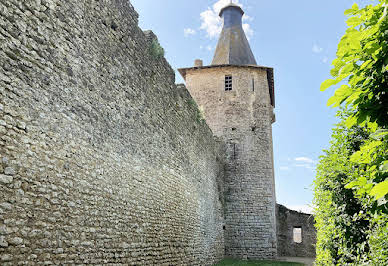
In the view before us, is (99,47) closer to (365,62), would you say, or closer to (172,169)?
(172,169)

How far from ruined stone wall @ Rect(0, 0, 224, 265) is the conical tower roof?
11290mm

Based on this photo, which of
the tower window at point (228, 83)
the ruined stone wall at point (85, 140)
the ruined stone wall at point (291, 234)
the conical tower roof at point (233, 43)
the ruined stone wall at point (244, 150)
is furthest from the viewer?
the ruined stone wall at point (291, 234)

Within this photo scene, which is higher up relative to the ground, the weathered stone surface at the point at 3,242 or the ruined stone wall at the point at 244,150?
the ruined stone wall at the point at 244,150

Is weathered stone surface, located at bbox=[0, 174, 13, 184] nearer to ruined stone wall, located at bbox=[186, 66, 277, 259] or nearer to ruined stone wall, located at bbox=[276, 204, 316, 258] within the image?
ruined stone wall, located at bbox=[186, 66, 277, 259]

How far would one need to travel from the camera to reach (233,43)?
21734 mm

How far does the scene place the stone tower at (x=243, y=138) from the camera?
17.2m

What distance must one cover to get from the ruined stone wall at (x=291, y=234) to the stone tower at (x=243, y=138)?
3992mm

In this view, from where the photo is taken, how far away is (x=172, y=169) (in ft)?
32.5

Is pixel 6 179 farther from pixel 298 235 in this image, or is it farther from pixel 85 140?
pixel 298 235

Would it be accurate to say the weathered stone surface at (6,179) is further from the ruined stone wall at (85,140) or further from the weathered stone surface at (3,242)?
the weathered stone surface at (3,242)

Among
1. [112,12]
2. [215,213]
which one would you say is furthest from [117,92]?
[215,213]

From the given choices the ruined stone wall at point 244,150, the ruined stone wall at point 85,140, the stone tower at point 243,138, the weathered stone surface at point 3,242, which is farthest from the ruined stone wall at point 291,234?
the weathered stone surface at point 3,242

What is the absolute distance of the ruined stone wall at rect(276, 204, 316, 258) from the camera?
22219 mm

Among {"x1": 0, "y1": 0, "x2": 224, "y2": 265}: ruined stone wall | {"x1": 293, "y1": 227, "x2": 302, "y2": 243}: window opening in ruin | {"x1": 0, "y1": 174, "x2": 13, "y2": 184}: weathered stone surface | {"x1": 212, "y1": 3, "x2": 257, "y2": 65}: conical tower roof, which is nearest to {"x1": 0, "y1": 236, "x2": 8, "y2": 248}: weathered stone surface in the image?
{"x1": 0, "y1": 0, "x2": 224, "y2": 265}: ruined stone wall
